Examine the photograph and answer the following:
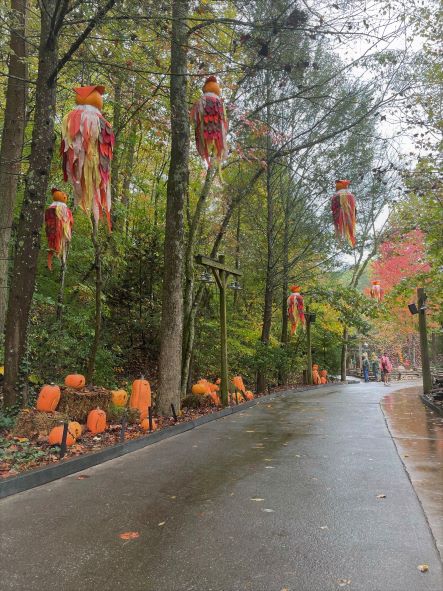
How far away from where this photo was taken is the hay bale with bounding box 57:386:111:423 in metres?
7.80

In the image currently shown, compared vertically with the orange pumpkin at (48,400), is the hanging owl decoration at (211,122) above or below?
above

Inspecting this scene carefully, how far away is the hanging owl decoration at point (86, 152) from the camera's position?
5.29m

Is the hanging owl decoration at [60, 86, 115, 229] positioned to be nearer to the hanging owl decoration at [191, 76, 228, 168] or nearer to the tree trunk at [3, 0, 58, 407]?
the hanging owl decoration at [191, 76, 228, 168]

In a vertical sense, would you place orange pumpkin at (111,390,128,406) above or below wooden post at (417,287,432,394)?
below

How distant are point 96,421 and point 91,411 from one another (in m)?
0.24

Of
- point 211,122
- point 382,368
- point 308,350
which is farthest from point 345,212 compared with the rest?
point 382,368

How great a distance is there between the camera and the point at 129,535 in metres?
3.53

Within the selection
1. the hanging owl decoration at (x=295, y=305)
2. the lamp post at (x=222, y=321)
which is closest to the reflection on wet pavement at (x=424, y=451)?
the lamp post at (x=222, y=321)

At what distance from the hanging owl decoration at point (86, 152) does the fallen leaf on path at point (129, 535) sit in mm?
3177

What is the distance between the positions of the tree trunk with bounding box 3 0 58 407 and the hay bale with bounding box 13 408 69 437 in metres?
0.38

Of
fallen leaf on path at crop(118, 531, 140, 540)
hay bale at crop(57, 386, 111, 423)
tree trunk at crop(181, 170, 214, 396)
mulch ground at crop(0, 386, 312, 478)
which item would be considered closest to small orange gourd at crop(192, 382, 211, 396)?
tree trunk at crop(181, 170, 214, 396)

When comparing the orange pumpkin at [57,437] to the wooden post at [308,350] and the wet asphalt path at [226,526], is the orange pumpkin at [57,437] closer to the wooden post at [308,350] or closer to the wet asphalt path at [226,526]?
the wet asphalt path at [226,526]

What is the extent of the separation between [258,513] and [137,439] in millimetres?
3482

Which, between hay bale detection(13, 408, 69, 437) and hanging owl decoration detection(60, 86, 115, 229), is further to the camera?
hay bale detection(13, 408, 69, 437)
